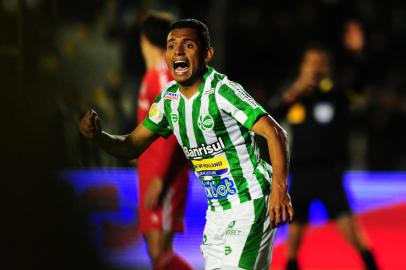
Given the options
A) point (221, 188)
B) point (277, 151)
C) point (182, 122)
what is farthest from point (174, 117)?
point (277, 151)

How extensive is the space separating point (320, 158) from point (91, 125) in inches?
111

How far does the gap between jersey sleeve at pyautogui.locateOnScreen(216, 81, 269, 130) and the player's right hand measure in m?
0.57

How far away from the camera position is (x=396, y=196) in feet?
39.6

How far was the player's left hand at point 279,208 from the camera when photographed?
11.4ft

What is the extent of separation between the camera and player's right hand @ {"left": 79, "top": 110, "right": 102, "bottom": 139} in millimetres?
3729

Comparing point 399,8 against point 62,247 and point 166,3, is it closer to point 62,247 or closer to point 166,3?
point 166,3

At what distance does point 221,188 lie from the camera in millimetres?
3855

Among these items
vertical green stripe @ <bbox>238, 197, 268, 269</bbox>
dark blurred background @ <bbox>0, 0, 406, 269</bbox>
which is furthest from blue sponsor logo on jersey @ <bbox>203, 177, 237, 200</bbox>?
dark blurred background @ <bbox>0, 0, 406, 269</bbox>

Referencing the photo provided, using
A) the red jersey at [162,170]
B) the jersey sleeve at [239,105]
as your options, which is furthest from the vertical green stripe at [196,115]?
the red jersey at [162,170]

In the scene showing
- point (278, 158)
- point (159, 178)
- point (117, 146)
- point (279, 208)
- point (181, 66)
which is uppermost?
point (181, 66)

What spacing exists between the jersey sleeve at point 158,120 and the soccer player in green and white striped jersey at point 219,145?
7 centimetres

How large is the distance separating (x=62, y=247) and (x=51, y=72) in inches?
34.6

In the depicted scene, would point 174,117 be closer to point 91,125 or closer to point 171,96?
point 171,96

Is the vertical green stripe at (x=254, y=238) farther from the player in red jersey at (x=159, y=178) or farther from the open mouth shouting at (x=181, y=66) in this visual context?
the player in red jersey at (x=159, y=178)
